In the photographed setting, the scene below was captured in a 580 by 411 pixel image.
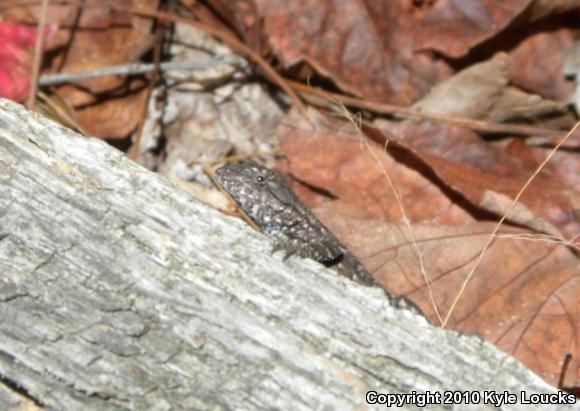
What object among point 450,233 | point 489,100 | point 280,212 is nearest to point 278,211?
point 280,212

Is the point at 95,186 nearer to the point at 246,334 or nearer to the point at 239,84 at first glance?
the point at 246,334

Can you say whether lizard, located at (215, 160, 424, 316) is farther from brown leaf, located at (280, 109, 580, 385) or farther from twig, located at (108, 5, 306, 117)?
twig, located at (108, 5, 306, 117)

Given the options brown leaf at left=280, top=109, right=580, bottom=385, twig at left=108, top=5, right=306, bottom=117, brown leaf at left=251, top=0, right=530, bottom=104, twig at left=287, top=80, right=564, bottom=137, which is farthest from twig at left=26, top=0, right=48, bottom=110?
twig at left=287, top=80, right=564, bottom=137

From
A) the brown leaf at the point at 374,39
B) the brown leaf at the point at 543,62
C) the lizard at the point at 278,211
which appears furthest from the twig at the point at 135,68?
the brown leaf at the point at 543,62

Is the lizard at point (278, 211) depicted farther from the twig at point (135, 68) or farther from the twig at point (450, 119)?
the twig at point (135, 68)

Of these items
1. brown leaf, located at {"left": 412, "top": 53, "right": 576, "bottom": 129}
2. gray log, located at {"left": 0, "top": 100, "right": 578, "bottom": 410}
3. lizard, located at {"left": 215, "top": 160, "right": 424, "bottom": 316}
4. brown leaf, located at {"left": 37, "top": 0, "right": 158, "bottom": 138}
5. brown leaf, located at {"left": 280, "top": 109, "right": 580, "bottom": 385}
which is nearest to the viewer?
gray log, located at {"left": 0, "top": 100, "right": 578, "bottom": 410}

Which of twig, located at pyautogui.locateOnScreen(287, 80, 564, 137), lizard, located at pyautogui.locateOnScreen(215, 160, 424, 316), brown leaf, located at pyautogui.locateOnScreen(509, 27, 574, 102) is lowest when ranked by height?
lizard, located at pyautogui.locateOnScreen(215, 160, 424, 316)

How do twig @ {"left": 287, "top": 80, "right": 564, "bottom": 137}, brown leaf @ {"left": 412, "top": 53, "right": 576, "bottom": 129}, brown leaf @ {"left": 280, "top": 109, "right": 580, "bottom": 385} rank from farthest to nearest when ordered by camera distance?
brown leaf @ {"left": 412, "top": 53, "right": 576, "bottom": 129} → twig @ {"left": 287, "top": 80, "right": 564, "bottom": 137} → brown leaf @ {"left": 280, "top": 109, "right": 580, "bottom": 385}

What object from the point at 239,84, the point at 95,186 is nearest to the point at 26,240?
the point at 95,186
